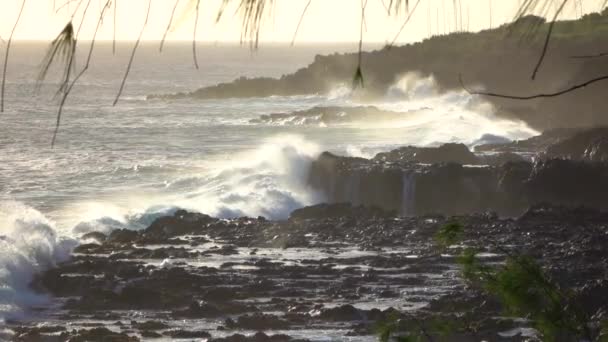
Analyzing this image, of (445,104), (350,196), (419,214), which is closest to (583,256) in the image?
(419,214)

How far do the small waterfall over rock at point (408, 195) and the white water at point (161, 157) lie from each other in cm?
179

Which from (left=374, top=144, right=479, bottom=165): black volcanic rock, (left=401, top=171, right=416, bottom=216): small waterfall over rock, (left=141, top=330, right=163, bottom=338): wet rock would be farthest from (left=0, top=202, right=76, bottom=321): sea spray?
(left=374, top=144, right=479, bottom=165): black volcanic rock

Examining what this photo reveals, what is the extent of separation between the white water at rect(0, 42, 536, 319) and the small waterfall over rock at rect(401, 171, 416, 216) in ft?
5.88

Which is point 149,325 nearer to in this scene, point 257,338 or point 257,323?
point 257,323

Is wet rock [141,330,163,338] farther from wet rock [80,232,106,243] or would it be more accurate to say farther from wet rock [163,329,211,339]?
wet rock [80,232,106,243]

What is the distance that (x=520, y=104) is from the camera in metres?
57.6

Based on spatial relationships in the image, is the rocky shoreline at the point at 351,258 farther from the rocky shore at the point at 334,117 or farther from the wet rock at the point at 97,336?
the rocky shore at the point at 334,117

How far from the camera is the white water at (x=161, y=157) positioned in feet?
96.3

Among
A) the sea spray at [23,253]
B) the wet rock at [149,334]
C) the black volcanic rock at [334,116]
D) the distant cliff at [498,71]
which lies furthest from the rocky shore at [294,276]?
the black volcanic rock at [334,116]

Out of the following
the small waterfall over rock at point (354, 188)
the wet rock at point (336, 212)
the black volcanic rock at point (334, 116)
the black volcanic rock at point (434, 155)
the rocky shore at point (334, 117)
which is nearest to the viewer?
the wet rock at point (336, 212)

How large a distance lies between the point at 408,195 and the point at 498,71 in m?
37.4

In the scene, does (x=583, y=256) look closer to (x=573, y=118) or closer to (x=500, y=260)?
(x=500, y=260)

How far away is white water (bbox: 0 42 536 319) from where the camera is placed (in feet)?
96.3

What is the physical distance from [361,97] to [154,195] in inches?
1831
